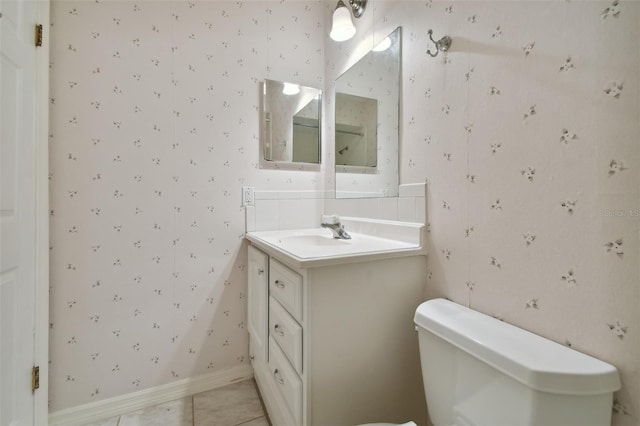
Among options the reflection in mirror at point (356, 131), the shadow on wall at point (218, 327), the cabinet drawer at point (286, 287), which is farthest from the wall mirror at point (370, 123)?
the shadow on wall at point (218, 327)

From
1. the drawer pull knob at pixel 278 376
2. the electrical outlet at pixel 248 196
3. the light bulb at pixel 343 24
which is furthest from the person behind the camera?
the electrical outlet at pixel 248 196

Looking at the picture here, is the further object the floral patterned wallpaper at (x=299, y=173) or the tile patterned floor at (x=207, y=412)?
the tile patterned floor at (x=207, y=412)

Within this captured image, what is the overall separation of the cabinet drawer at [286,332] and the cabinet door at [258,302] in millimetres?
74

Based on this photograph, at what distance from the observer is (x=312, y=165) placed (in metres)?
1.84

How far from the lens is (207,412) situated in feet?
4.53

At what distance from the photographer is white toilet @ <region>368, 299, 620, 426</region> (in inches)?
22.8

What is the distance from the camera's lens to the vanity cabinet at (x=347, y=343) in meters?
0.91

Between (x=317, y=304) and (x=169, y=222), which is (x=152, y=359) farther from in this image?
(x=317, y=304)

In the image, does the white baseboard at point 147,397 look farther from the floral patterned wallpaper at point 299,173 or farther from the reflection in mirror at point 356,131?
the reflection in mirror at point 356,131

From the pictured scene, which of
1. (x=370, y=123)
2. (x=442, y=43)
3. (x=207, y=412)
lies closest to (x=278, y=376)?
(x=207, y=412)

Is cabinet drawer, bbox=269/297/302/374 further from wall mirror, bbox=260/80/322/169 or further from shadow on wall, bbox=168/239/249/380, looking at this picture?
wall mirror, bbox=260/80/322/169

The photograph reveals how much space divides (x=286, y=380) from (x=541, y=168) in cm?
107
